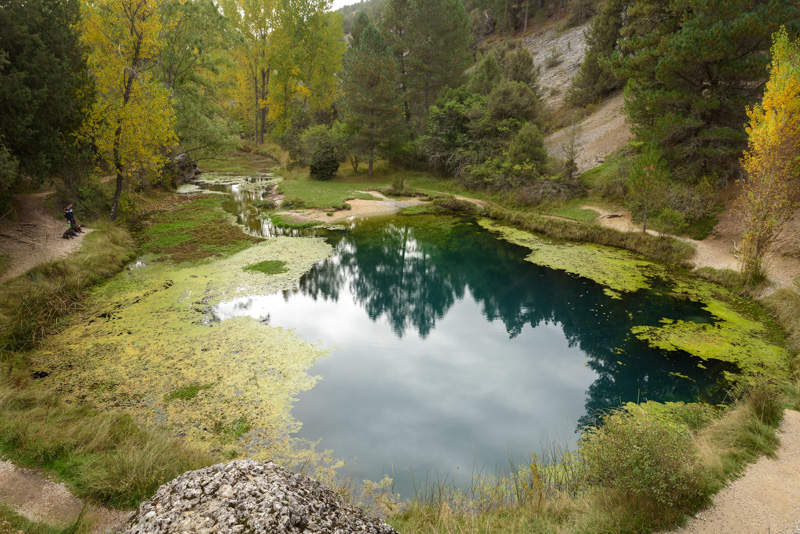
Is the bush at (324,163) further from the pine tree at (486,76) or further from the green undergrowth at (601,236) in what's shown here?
the green undergrowth at (601,236)

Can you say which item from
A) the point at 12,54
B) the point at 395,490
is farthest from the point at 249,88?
the point at 395,490

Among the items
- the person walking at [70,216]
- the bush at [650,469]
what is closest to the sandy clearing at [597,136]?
the bush at [650,469]

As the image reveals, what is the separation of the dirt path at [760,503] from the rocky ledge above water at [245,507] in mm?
4175

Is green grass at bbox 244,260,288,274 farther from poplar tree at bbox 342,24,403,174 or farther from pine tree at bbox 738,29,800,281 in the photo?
poplar tree at bbox 342,24,403,174

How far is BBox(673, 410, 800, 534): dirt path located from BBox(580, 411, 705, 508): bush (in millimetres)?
249

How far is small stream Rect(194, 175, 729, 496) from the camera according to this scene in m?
7.23

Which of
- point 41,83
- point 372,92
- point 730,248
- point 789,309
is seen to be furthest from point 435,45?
point 789,309

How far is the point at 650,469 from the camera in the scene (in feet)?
15.2

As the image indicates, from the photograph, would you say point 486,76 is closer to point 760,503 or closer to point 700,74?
point 700,74

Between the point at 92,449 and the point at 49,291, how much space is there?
6.91 metres

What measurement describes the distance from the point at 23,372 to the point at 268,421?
512 centimetres

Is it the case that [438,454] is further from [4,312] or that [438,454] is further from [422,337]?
[4,312]

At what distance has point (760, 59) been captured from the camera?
1512cm

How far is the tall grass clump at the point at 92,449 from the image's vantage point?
4859 millimetres
